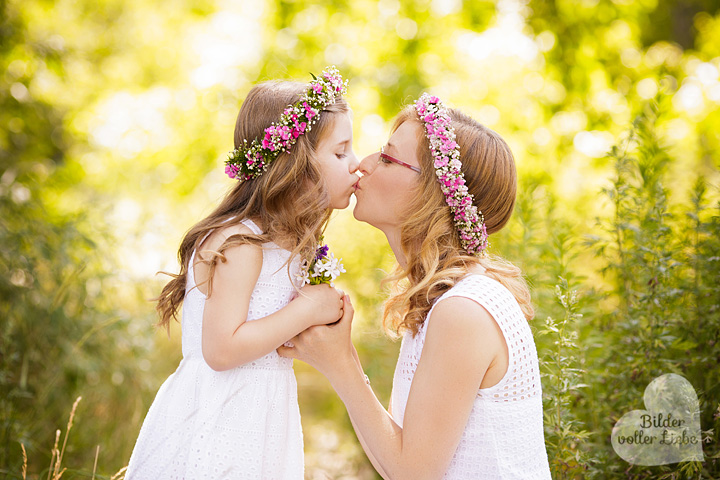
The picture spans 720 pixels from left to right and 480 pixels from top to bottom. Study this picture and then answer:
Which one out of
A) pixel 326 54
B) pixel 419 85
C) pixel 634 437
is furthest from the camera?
pixel 326 54

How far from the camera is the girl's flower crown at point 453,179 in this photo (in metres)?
2.25

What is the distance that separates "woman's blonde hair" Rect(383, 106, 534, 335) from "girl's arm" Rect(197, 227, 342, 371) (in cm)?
39

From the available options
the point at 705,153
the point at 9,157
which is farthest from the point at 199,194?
the point at 705,153

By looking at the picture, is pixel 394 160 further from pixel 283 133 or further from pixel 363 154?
pixel 363 154

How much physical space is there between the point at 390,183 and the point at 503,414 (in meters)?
0.96

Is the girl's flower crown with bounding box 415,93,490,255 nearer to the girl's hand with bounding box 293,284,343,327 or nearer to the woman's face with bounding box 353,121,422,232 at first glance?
the woman's face with bounding box 353,121,422,232

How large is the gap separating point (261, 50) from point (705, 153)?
4.92 meters

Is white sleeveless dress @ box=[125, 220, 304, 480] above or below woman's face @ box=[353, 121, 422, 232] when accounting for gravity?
below

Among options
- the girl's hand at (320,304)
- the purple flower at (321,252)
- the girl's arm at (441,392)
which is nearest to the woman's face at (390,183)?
the purple flower at (321,252)

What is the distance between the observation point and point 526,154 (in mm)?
6051

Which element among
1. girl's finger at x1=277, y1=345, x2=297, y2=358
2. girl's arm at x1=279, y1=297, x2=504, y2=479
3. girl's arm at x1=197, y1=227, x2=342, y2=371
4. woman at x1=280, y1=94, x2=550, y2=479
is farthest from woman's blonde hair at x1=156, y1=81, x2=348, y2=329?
girl's arm at x1=279, y1=297, x2=504, y2=479

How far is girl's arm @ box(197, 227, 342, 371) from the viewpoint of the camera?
1.98 meters

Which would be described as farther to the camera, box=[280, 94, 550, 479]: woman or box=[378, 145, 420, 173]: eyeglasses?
box=[378, 145, 420, 173]: eyeglasses

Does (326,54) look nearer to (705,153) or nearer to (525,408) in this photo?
(705,153)
